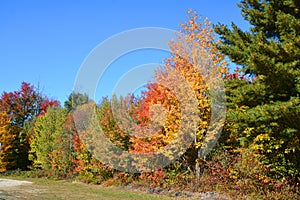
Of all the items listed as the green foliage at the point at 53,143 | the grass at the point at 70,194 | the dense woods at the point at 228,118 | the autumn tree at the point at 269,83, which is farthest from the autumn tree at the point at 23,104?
the autumn tree at the point at 269,83

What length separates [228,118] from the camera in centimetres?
1087

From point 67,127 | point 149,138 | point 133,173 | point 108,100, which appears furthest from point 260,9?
point 67,127

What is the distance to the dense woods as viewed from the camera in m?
9.44

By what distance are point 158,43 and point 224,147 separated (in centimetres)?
671

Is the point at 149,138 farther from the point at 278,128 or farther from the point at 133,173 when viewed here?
the point at 278,128

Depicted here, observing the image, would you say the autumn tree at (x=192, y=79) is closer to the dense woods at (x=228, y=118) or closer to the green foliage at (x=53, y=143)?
the dense woods at (x=228, y=118)

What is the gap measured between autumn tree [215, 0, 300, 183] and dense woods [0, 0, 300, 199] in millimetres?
31

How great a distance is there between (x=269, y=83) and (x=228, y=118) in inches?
74.8

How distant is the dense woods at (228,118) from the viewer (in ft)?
31.0

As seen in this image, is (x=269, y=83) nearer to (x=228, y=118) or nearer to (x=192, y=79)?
(x=228, y=118)

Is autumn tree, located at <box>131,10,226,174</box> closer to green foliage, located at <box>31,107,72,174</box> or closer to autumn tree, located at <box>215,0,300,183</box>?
autumn tree, located at <box>215,0,300,183</box>

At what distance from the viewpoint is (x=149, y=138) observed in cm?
1673

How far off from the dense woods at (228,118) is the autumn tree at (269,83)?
0.10 feet

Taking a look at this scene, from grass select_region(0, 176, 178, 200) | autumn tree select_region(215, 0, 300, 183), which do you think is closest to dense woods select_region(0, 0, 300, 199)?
autumn tree select_region(215, 0, 300, 183)
